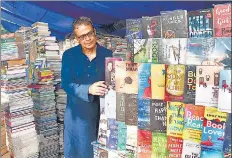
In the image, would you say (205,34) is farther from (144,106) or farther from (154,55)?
(144,106)

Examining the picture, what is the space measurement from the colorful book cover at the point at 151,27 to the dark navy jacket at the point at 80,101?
1.98 feet

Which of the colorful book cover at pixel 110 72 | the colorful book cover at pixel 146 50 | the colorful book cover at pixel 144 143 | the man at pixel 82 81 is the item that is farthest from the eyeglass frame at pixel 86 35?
the colorful book cover at pixel 144 143

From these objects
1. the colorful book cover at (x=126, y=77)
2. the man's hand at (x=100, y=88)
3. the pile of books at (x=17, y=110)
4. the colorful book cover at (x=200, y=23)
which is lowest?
the pile of books at (x=17, y=110)

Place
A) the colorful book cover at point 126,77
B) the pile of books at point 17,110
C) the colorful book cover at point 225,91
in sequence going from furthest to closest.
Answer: the pile of books at point 17,110, the colorful book cover at point 126,77, the colorful book cover at point 225,91

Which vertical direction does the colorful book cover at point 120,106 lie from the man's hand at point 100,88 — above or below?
below

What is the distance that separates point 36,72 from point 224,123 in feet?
11.2

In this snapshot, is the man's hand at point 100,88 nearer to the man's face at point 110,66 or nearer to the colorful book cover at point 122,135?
the man's face at point 110,66

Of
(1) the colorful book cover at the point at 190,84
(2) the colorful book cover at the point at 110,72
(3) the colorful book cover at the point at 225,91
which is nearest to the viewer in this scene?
(3) the colorful book cover at the point at 225,91

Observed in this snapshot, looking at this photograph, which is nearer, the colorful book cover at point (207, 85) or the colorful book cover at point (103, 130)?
the colorful book cover at point (207, 85)

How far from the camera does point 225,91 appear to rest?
1.36 m

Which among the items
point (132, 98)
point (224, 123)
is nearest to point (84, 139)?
point (132, 98)

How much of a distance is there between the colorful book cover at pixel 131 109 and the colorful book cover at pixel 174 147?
25 centimetres

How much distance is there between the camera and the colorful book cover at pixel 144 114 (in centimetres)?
167

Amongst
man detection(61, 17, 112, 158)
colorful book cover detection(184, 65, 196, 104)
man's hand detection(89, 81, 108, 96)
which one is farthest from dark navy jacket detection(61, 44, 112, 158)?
colorful book cover detection(184, 65, 196, 104)
